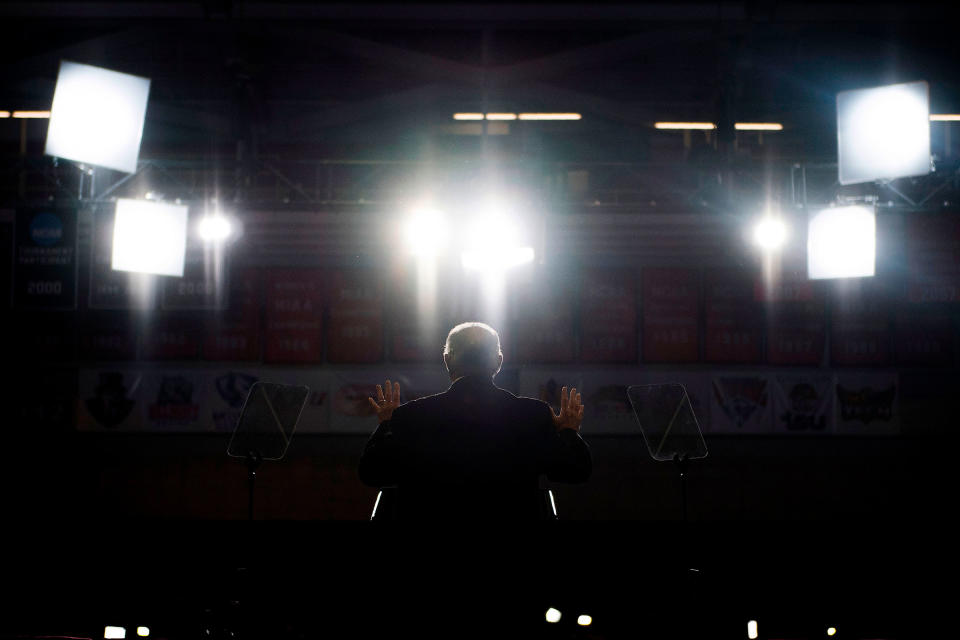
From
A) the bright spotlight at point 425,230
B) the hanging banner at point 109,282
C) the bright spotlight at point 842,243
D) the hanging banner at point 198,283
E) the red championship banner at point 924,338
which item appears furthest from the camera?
the red championship banner at point 924,338

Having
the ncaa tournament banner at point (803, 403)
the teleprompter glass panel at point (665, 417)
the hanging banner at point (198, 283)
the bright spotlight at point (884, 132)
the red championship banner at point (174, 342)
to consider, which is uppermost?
the bright spotlight at point (884, 132)

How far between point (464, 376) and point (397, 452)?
365 millimetres

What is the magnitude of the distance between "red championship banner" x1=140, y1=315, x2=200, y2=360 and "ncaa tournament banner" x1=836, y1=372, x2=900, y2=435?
7.80m

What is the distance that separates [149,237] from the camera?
18.6 feet

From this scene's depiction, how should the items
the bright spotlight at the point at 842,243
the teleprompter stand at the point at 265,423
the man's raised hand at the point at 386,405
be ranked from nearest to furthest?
the man's raised hand at the point at 386,405 < the teleprompter stand at the point at 265,423 < the bright spotlight at the point at 842,243

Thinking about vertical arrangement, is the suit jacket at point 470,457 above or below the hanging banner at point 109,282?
below

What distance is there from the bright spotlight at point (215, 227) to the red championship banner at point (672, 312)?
4.78 meters

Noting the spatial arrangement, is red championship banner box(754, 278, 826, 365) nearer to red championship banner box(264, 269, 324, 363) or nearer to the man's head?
red championship banner box(264, 269, 324, 363)

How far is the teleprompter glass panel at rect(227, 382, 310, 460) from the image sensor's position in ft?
13.4

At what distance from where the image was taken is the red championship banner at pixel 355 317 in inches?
325

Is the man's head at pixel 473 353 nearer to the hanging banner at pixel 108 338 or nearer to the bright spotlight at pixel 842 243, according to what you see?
the bright spotlight at pixel 842 243

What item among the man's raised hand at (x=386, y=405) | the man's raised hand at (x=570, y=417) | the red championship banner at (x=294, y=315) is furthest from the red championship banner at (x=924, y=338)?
the man's raised hand at (x=386, y=405)

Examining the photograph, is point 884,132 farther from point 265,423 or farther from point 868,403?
point 265,423

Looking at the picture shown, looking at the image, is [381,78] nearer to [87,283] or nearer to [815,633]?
[87,283]
